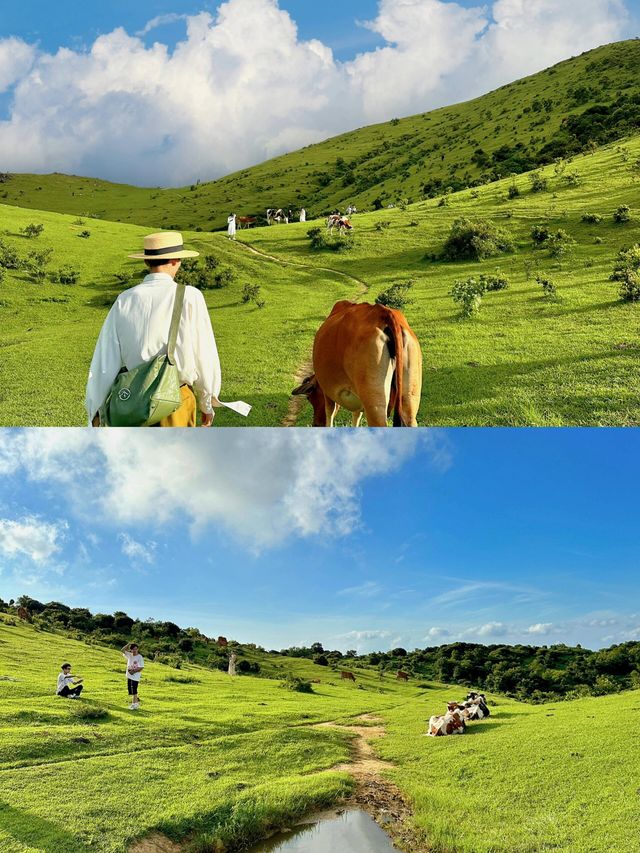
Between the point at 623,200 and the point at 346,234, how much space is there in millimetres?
13826

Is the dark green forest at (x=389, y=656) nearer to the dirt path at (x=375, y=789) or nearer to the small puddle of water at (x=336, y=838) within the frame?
the dirt path at (x=375, y=789)

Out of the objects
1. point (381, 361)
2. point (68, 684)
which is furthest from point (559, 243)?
point (68, 684)

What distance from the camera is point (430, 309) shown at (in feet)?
79.5

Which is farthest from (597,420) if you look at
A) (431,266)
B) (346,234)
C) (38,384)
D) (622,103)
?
(622,103)

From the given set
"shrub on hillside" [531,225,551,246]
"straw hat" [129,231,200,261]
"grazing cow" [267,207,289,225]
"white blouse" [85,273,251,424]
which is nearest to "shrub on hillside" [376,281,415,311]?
"shrub on hillside" [531,225,551,246]

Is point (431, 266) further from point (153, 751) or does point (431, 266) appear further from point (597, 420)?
point (153, 751)

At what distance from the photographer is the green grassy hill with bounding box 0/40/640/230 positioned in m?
62.8

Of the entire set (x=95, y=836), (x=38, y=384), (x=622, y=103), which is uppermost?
(x=622, y=103)

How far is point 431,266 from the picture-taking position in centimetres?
3052

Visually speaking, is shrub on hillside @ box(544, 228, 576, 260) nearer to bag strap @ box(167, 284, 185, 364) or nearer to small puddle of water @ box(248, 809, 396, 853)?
bag strap @ box(167, 284, 185, 364)

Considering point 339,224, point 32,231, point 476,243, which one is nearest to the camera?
point 476,243

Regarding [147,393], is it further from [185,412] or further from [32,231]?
[32,231]

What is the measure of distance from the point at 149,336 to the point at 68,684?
2.44 metres

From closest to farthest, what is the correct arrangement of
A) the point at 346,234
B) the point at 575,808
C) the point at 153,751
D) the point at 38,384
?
1. the point at 575,808
2. the point at 153,751
3. the point at 38,384
4. the point at 346,234
